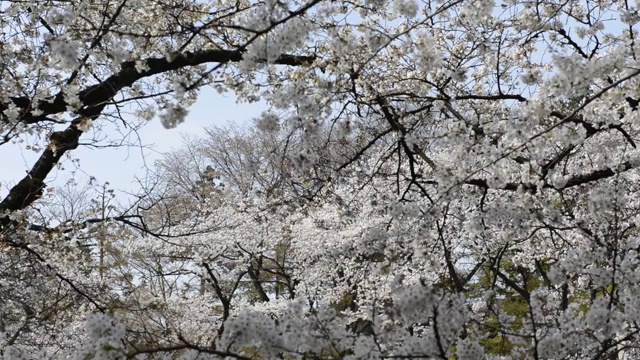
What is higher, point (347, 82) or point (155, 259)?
point (155, 259)

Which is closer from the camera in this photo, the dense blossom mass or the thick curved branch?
the dense blossom mass

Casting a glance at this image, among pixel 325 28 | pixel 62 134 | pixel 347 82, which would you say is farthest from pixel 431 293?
pixel 62 134

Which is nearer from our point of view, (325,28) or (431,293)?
(431,293)

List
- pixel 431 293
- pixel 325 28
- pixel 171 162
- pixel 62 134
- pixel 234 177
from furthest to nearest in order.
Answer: pixel 171 162, pixel 234 177, pixel 62 134, pixel 325 28, pixel 431 293

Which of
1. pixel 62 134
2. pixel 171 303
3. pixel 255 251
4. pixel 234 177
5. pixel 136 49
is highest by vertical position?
pixel 234 177

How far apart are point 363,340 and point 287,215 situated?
10899 millimetres

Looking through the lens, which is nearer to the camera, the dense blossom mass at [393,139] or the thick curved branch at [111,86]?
the dense blossom mass at [393,139]

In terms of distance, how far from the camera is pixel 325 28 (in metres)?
3.84

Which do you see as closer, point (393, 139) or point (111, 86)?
point (111, 86)

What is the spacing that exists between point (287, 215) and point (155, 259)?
139 inches

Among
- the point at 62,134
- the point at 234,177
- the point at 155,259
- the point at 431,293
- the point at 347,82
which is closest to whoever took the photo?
the point at 431,293

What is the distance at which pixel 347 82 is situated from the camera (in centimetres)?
442

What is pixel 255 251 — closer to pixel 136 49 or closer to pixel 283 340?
pixel 136 49

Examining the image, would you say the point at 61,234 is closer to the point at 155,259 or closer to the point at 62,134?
the point at 62,134
